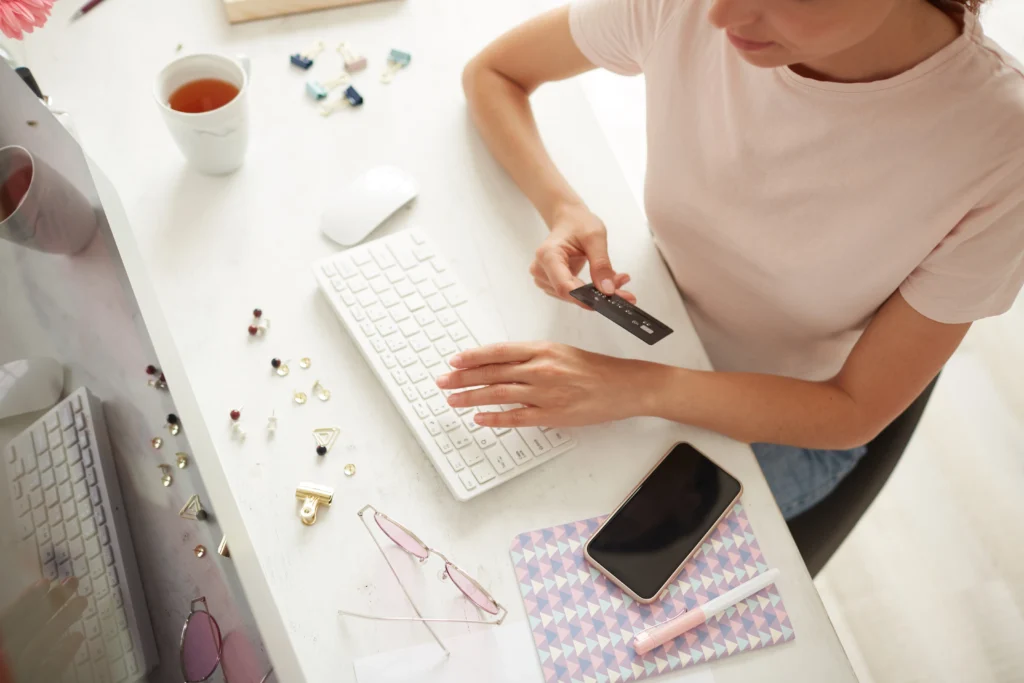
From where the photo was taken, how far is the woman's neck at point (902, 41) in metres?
0.67

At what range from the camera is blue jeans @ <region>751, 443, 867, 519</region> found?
0.95 metres

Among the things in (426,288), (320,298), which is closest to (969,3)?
(426,288)

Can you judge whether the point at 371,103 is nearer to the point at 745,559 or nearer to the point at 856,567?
the point at 745,559

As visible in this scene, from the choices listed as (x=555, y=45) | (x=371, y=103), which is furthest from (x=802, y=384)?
(x=371, y=103)

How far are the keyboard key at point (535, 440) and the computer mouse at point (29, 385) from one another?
0.41m

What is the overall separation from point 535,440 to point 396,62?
57cm

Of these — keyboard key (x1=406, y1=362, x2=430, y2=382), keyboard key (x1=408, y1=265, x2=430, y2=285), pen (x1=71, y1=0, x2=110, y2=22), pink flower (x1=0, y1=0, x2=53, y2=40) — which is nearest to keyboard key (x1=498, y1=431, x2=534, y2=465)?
keyboard key (x1=406, y1=362, x2=430, y2=382)

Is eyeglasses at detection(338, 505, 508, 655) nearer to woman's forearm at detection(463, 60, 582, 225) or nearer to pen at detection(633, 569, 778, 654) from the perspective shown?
pen at detection(633, 569, 778, 654)

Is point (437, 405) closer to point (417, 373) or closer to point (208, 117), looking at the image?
point (417, 373)

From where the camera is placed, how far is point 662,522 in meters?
0.72

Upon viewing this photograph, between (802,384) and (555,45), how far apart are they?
496 millimetres

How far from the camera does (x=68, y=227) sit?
81 centimetres

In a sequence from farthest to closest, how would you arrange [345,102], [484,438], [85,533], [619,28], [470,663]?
[345,102]
[619,28]
[484,438]
[470,663]
[85,533]

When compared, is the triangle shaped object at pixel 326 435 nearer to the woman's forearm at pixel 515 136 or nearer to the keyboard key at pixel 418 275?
the keyboard key at pixel 418 275
